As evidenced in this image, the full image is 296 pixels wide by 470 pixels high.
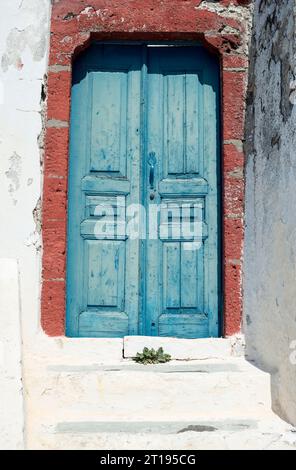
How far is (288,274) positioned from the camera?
3596 mm

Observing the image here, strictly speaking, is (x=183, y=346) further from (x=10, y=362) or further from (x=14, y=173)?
(x=14, y=173)

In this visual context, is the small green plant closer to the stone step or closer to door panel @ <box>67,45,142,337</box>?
door panel @ <box>67,45,142,337</box>

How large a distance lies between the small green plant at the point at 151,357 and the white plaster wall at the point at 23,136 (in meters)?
0.77

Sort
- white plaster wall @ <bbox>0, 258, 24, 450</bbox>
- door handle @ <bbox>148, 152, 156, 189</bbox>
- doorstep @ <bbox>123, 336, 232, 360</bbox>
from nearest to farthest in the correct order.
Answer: white plaster wall @ <bbox>0, 258, 24, 450</bbox> → doorstep @ <bbox>123, 336, 232, 360</bbox> → door handle @ <bbox>148, 152, 156, 189</bbox>

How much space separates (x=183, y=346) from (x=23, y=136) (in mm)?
1951

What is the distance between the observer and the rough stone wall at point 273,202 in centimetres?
359

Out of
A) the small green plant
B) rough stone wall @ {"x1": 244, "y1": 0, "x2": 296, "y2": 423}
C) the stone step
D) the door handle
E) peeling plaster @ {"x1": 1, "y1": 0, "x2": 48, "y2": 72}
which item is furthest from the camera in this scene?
the door handle

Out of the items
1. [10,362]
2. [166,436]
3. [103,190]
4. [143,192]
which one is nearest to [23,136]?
[103,190]

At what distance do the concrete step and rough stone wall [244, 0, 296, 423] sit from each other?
18cm

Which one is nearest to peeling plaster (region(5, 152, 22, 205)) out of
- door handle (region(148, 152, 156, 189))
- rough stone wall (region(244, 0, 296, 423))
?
door handle (region(148, 152, 156, 189))

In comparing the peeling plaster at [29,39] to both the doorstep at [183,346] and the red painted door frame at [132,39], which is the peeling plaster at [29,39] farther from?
the doorstep at [183,346]

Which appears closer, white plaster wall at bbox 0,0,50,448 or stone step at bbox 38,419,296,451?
stone step at bbox 38,419,296,451

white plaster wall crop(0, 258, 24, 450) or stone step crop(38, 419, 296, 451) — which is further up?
white plaster wall crop(0, 258, 24, 450)

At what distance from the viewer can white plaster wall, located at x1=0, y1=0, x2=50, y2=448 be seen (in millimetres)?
4246
